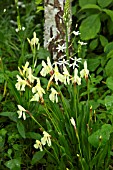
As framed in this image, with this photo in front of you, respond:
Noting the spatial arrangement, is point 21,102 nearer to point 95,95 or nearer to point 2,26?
point 95,95

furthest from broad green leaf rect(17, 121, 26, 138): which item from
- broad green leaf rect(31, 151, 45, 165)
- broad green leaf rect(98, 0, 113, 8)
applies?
broad green leaf rect(98, 0, 113, 8)

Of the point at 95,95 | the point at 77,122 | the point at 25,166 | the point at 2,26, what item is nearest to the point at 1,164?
the point at 25,166

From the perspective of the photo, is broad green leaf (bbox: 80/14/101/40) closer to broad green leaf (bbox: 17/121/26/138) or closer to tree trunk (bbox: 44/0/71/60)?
tree trunk (bbox: 44/0/71/60)

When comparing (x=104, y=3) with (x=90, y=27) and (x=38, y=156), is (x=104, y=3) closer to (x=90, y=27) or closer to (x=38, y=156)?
(x=90, y=27)

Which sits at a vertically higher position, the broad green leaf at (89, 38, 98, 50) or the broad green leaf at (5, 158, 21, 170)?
the broad green leaf at (89, 38, 98, 50)

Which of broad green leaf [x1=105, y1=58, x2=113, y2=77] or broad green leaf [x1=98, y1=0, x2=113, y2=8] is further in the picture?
broad green leaf [x1=98, y1=0, x2=113, y2=8]

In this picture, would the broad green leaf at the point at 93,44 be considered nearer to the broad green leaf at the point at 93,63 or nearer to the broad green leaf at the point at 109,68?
the broad green leaf at the point at 93,63

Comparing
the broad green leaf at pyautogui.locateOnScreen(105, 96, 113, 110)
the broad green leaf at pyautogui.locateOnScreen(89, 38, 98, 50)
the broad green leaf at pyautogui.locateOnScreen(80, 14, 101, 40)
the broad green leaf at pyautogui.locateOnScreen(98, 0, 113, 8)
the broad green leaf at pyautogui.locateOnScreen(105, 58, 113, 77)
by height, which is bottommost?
the broad green leaf at pyautogui.locateOnScreen(105, 96, 113, 110)

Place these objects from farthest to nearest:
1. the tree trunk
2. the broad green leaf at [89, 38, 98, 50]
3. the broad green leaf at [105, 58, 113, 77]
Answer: the broad green leaf at [89, 38, 98, 50] → the tree trunk → the broad green leaf at [105, 58, 113, 77]

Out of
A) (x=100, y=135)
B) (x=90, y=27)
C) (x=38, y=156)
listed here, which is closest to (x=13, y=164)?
(x=38, y=156)
